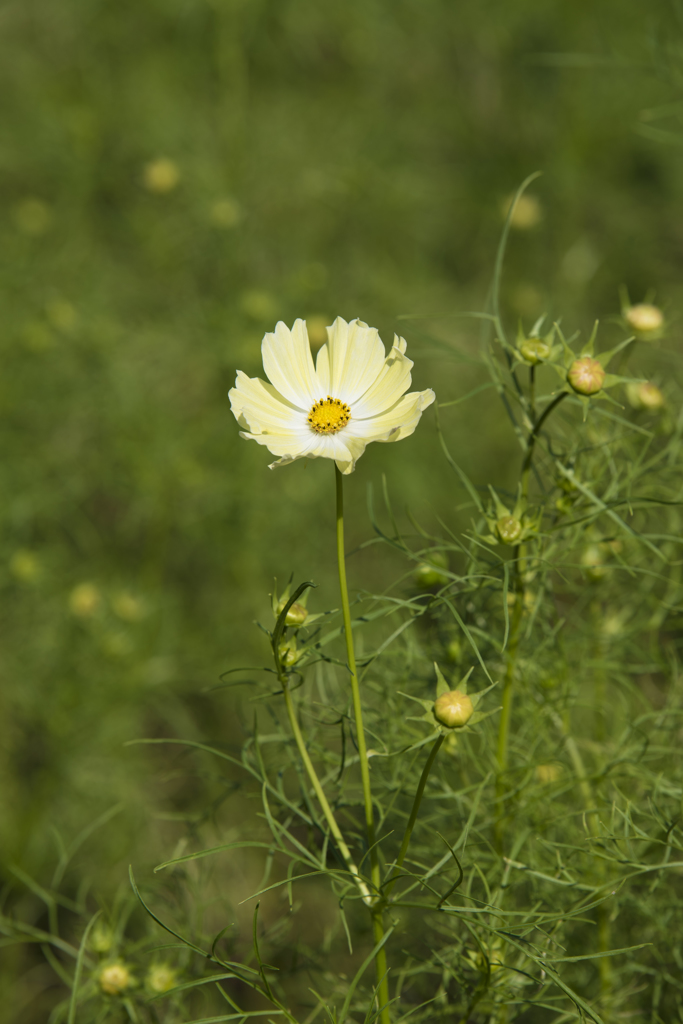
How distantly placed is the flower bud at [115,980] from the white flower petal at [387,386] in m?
0.63

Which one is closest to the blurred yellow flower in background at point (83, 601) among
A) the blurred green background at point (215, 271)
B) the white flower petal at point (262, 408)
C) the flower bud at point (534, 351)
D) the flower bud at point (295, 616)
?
the blurred green background at point (215, 271)

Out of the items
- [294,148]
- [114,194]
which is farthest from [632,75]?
[114,194]

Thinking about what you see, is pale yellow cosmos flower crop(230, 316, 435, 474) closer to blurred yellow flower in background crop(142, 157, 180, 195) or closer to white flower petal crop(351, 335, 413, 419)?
white flower petal crop(351, 335, 413, 419)

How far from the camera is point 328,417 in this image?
2.54 feet

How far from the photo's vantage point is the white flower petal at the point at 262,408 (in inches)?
27.9

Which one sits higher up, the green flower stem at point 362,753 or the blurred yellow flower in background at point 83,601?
the blurred yellow flower in background at point 83,601

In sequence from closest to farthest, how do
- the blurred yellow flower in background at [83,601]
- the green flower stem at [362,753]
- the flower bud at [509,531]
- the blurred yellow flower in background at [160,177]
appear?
the green flower stem at [362,753] → the flower bud at [509,531] → the blurred yellow flower in background at [83,601] → the blurred yellow flower in background at [160,177]

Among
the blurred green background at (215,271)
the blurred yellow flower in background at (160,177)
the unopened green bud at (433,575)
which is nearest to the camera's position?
the unopened green bud at (433,575)

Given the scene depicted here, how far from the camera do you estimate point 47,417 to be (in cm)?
198

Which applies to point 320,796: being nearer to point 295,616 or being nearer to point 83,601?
point 295,616

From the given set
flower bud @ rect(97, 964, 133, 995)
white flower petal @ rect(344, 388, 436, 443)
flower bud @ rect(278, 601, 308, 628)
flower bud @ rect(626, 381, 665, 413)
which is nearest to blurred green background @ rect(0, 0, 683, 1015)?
flower bud @ rect(626, 381, 665, 413)

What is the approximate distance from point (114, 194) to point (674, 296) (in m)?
1.72

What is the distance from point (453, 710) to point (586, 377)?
29 cm

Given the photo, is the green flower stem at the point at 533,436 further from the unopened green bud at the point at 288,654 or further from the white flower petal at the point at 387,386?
the unopened green bud at the point at 288,654
